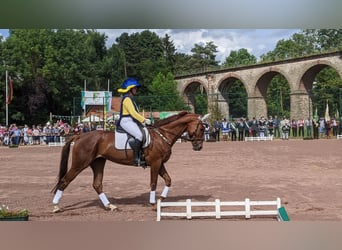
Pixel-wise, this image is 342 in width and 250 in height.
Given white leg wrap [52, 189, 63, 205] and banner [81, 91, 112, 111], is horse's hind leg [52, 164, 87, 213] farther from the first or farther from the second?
banner [81, 91, 112, 111]

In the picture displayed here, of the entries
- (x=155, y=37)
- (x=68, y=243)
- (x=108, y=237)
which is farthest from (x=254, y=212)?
(x=155, y=37)

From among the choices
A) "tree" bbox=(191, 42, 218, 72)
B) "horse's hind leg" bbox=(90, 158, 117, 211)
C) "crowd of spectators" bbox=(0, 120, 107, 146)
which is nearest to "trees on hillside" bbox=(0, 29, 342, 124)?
"crowd of spectators" bbox=(0, 120, 107, 146)

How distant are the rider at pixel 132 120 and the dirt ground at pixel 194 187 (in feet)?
3.56

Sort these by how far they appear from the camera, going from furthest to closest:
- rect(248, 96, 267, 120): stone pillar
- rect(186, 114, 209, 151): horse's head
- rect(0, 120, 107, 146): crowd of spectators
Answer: rect(248, 96, 267, 120): stone pillar → rect(0, 120, 107, 146): crowd of spectators → rect(186, 114, 209, 151): horse's head

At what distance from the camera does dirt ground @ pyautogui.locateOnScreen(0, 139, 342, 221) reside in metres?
7.84

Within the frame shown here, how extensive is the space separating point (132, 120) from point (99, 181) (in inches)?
49.4

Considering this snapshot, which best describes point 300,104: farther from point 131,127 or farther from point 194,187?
point 131,127

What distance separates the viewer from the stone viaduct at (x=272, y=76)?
4106 centimetres

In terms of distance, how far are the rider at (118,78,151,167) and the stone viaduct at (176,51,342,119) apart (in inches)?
1168

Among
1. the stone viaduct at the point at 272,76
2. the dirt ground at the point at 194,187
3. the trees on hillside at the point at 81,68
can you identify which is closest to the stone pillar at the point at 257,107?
the stone viaduct at the point at 272,76

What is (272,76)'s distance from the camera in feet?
160

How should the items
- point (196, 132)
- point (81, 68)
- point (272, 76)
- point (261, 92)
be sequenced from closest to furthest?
point (196, 132) → point (81, 68) → point (272, 76) → point (261, 92)

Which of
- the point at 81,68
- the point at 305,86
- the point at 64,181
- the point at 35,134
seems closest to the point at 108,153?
the point at 64,181
